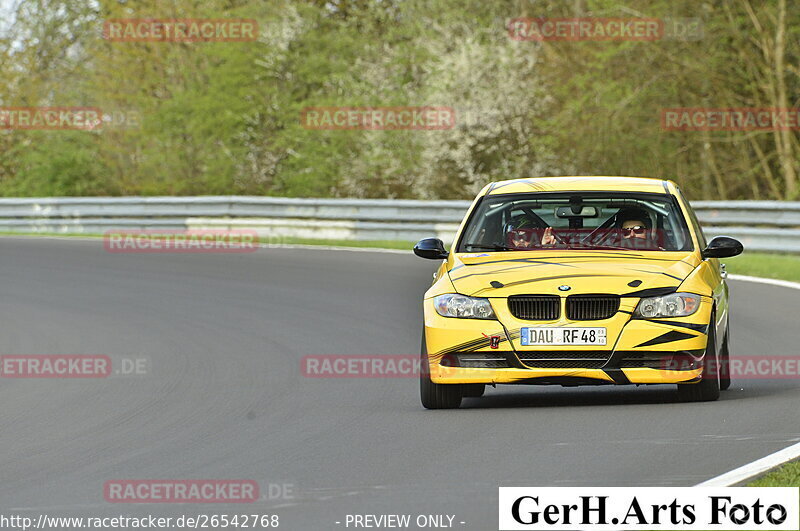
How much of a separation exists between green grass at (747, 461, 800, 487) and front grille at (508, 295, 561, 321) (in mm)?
2382

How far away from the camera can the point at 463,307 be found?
1009 cm

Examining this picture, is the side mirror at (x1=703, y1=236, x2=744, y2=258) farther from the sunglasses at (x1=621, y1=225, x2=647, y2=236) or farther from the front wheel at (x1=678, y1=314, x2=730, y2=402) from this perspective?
the front wheel at (x1=678, y1=314, x2=730, y2=402)

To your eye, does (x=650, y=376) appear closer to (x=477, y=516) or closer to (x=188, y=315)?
(x=477, y=516)

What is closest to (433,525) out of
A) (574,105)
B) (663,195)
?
(663,195)

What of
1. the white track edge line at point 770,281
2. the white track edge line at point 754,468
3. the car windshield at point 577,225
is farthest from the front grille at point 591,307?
the white track edge line at point 770,281

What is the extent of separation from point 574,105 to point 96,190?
14.5m

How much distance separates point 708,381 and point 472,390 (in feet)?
5.16

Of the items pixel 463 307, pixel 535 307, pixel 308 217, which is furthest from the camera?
pixel 308 217

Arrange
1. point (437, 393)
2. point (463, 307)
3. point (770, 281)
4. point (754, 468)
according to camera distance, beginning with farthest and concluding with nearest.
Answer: point (770, 281), point (437, 393), point (463, 307), point (754, 468)

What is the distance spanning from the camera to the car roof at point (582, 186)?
37.0ft

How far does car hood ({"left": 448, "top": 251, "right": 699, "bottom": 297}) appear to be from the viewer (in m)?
9.93

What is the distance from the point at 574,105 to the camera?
33938 mm

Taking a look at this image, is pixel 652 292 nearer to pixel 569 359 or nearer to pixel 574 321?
pixel 574 321

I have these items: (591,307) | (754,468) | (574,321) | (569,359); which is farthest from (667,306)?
(754,468)
